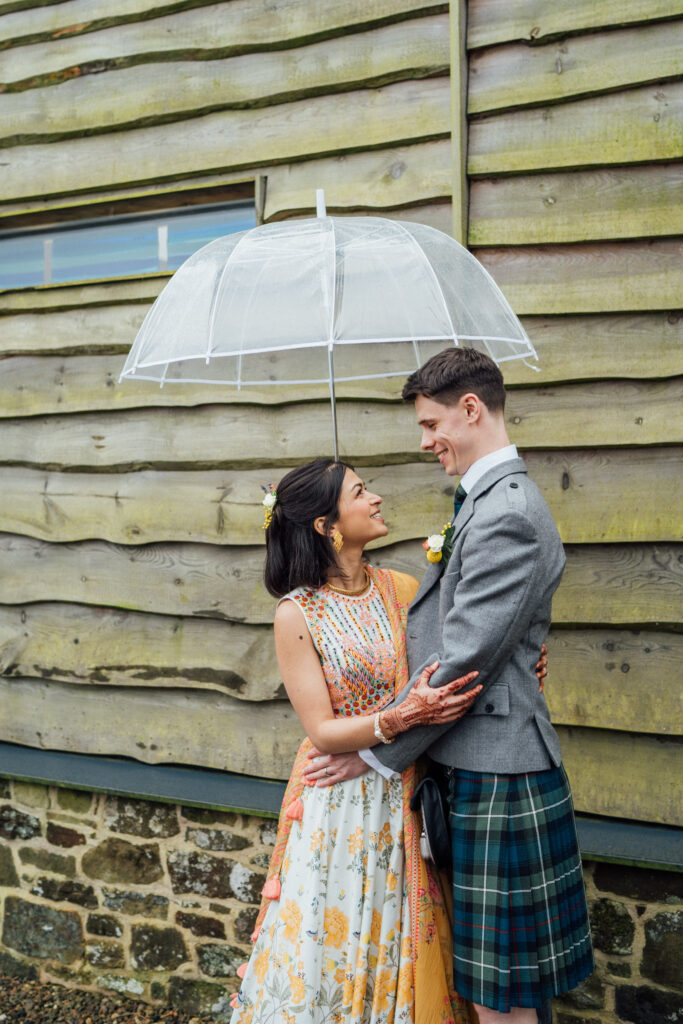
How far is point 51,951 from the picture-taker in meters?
3.79

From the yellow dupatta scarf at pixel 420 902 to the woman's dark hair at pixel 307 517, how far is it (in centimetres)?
24

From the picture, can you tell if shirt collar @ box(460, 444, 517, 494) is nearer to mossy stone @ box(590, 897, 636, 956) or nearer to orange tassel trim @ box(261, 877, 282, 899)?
orange tassel trim @ box(261, 877, 282, 899)

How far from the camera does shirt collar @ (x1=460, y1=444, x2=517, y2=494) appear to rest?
7.34 ft

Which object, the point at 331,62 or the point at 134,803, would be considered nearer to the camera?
the point at 331,62

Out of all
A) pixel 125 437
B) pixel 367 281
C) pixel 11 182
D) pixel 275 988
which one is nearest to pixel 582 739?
pixel 275 988

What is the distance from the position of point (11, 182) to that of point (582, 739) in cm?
327

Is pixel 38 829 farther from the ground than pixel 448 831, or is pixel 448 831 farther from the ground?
pixel 448 831

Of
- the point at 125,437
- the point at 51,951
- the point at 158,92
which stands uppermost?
the point at 158,92

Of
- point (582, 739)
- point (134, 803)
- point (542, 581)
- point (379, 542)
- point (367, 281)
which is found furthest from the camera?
point (134, 803)

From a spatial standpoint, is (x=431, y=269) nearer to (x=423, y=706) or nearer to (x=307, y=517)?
(x=307, y=517)

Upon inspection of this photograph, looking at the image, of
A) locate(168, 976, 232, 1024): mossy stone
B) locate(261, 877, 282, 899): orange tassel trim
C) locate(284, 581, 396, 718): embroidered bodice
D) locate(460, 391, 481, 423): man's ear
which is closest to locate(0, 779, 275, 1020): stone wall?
locate(168, 976, 232, 1024): mossy stone

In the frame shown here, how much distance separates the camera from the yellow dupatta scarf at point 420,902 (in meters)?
2.25

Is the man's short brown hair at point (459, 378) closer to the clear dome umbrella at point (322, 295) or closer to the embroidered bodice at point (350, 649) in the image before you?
the clear dome umbrella at point (322, 295)

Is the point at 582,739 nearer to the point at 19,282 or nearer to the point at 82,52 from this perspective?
the point at 19,282
